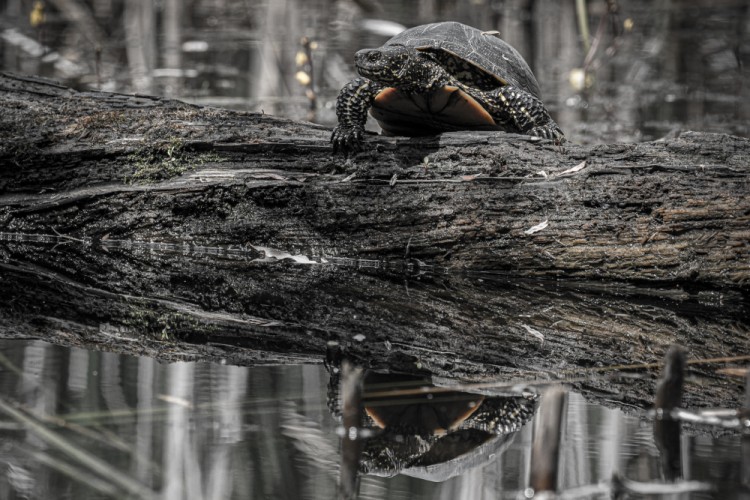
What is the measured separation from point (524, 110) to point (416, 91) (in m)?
0.56

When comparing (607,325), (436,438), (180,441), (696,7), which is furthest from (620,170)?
(696,7)

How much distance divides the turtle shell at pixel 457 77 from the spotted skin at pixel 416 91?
0.03 metres

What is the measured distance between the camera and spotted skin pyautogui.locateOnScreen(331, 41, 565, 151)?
11.7 feet

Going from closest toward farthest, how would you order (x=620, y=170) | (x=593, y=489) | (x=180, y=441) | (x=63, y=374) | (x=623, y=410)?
(x=593, y=489) → (x=180, y=441) → (x=623, y=410) → (x=63, y=374) → (x=620, y=170)

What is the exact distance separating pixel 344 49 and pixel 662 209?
6821 millimetres

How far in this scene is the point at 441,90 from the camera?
12.0ft

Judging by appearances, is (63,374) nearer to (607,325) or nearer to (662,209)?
(607,325)

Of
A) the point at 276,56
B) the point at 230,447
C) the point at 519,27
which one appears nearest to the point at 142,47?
the point at 276,56

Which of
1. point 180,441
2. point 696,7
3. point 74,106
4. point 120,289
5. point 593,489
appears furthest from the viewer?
point 696,7

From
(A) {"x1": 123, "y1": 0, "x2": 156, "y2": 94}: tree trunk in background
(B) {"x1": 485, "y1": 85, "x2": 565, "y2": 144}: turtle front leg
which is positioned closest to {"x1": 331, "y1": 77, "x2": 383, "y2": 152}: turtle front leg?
(B) {"x1": 485, "y1": 85, "x2": 565, "y2": 144}: turtle front leg

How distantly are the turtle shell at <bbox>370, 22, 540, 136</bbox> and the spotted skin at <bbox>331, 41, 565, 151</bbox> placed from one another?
0.09ft

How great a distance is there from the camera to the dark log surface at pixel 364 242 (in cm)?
258

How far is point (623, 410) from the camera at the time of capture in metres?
1.93

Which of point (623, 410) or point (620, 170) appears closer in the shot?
point (623, 410)
